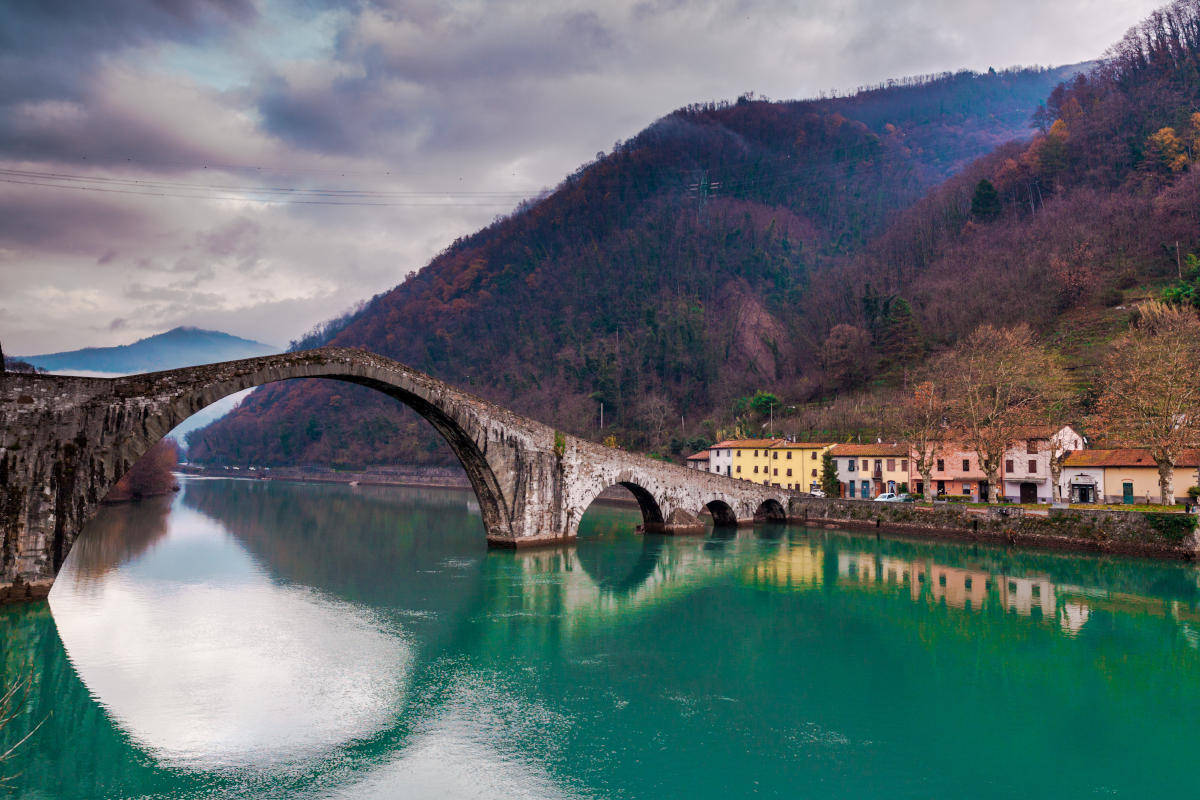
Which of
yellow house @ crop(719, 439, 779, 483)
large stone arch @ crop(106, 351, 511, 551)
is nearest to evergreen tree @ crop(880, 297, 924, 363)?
yellow house @ crop(719, 439, 779, 483)

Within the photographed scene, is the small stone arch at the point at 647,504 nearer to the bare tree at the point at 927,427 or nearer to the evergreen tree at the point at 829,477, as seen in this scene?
the bare tree at the point at 927,427

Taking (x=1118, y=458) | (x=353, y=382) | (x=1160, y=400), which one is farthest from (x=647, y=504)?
(x=1118, y=458)

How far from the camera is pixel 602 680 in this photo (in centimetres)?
1431

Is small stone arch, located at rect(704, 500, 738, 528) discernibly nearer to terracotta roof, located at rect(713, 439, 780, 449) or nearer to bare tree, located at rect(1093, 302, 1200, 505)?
terracotta roof, located at rect(713, 439, 780, 449)

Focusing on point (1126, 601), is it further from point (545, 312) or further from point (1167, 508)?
point (545, 312)

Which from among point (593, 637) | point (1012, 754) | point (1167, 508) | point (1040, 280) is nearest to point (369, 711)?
point (593, 637)

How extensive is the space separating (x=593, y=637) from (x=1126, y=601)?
55.3ft

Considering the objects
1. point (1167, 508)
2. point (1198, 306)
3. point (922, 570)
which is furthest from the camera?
point (1198, 306)

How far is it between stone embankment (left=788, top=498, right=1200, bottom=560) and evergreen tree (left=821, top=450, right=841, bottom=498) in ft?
23.3

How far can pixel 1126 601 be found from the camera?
2183cm

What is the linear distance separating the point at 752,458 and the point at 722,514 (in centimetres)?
1437

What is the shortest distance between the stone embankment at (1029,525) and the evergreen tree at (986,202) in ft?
199

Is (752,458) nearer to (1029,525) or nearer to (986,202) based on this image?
(1029,525)

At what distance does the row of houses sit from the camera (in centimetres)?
3588
